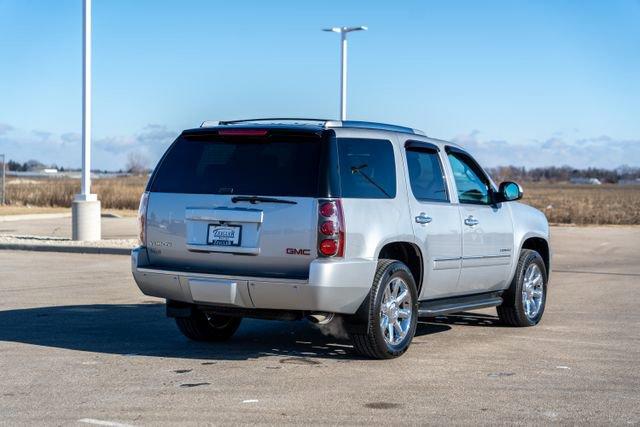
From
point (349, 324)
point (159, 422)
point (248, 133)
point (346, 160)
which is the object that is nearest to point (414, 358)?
point (349, 324)

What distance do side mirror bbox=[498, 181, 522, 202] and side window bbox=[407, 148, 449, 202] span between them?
98cm

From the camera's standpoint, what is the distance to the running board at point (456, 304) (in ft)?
31.4

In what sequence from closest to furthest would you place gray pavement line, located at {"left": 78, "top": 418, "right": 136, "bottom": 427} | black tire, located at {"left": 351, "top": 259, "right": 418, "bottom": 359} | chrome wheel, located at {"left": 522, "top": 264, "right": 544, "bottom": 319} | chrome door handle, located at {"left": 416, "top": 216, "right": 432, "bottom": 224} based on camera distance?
gray pavement line, located at {"left": 78, "top": 418, "right": 136, "bottom": 427}
black tire, located at {"left": 351, "top": 259, "right": 418, "bottom": 359}
chrome door handle, located at {"left": 416, "top": 216, "right": 432, "bottom": 224}
chrome wheel, located at {"left": 522, "top": 264, "right": 544, "bottom": 319}

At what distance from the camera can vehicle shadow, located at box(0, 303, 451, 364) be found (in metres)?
9.19

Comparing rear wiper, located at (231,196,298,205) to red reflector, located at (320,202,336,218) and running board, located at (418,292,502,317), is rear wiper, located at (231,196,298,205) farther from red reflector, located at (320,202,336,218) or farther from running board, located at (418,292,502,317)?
running board, located at (418,292,502,317)

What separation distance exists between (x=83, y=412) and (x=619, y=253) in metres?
18.7

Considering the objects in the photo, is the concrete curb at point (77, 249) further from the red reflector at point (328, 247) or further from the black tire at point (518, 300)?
the red reflector at point (328, 247)

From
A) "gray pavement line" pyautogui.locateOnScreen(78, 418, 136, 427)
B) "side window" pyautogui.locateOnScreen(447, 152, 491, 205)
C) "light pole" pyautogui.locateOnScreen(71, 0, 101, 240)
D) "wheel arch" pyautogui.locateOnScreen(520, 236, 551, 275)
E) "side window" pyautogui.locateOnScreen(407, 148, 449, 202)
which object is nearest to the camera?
"gray pavement line" pyautogui.locateOnScreen(78, 418, 136, 427)

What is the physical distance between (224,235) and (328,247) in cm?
93

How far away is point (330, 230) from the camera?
826 cm

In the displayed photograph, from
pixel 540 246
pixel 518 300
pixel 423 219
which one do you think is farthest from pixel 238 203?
pixel 540 246

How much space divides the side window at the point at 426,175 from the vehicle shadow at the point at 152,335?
4.85 feet

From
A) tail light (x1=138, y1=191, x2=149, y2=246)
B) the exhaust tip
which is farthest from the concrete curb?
the exhaust tip

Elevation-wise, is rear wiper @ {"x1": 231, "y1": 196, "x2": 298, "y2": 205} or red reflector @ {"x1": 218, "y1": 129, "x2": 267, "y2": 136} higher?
red reflector @ {"x1": 218, "y1": 129, "x2": 267, "y2": 136}
